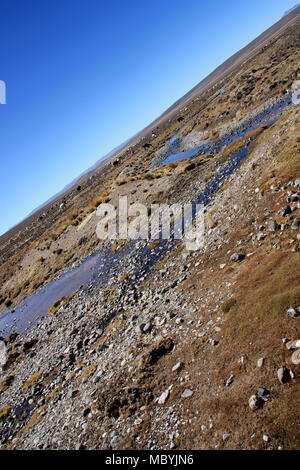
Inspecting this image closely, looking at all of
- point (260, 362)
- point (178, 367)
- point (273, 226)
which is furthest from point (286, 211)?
point (178, 367)

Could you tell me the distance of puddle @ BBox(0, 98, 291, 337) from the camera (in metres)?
28.4

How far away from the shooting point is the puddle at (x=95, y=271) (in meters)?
28.4

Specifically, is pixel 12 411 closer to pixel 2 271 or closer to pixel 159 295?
pixel 159 295

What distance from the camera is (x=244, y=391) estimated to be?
9.86 m

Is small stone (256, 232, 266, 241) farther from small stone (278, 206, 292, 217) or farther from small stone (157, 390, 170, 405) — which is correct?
small stone (157, 390, 170, 405)

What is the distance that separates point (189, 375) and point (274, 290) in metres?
5.60

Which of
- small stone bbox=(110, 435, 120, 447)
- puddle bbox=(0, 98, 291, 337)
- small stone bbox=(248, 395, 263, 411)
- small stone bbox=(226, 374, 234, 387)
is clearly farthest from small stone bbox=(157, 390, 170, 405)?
puddle bbox=(0, 98, 291, 337)

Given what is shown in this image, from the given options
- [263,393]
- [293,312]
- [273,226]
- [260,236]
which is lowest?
[263,393]

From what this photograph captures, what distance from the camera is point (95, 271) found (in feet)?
114

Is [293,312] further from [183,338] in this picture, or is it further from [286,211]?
[286,211]

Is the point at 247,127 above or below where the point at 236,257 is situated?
above

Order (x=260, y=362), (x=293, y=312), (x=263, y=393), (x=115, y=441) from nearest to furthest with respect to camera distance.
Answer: (x=263, y=393) → (x=260, y=362) → (x=293, y=312) → (x=115, y=441)

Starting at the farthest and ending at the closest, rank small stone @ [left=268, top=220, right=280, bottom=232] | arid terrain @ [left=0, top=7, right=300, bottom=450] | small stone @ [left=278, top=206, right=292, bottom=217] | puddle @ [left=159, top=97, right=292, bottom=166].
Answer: puddle @ [left=159, top=97, right=292, bottom=166]
small stone @ [left=278, top=206, right=292, bottom=217]
small stone @ [left=268, top=220, right=280, bottom=232]
arid terrain @ [left=0, top=7, right=300, bottom=450]
